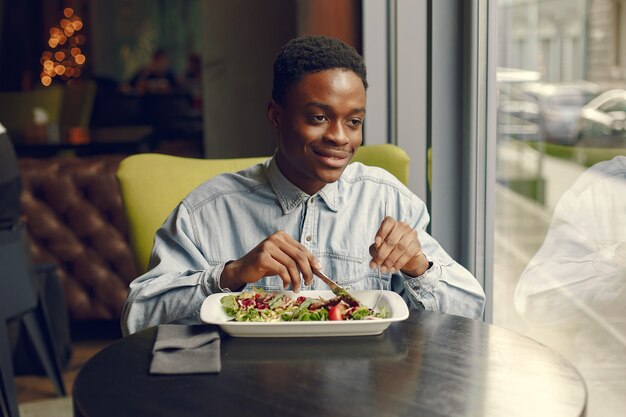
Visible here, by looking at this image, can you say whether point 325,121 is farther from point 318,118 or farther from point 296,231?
point 296,231

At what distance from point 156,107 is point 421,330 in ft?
23.3

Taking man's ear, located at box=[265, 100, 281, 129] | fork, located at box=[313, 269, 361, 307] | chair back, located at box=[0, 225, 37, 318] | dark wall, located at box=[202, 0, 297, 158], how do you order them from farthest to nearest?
dark wall, located at box=[202, 0, 297, 158] → chair back, located at box=[0, 225, 37, 318] → man's ear, located at box=[265, 100, 281, 129] → fork, located at box=[313, 269, 361, 307]

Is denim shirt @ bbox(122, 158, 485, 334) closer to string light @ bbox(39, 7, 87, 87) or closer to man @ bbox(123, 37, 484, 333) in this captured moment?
man @ bbox(123, 37, 484, 333)

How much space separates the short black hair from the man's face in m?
0.01

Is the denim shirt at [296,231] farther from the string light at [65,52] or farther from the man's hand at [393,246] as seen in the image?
the string light at [65,52]

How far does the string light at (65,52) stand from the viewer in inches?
433

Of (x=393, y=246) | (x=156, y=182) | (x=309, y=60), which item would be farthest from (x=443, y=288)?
(x=156, y=182)

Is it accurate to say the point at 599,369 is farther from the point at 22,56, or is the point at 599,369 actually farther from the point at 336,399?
the point at 22,56

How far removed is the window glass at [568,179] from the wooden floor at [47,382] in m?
1.90

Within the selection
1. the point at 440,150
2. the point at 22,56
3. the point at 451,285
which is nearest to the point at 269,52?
the point at 440,150

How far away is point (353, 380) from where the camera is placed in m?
1.14

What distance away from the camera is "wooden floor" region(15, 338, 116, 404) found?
128 inches

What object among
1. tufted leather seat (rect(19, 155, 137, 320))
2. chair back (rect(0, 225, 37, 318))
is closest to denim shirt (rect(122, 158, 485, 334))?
chair back (rect(0, 225, 37, 318))

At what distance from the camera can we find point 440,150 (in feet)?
6.91
